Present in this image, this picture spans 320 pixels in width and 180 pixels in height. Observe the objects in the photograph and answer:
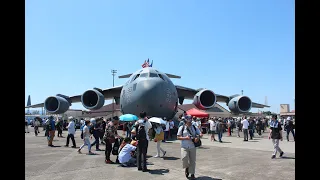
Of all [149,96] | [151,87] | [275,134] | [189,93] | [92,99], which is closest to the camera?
[275,134]

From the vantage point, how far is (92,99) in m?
23.9

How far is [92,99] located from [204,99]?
968 cm

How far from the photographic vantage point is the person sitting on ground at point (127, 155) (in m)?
8.82

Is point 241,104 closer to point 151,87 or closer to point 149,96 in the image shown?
point 151,87

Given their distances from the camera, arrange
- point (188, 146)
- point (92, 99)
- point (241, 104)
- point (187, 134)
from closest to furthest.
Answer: point (188, 146) → point (187, 134) → point (92, 99) → point (241, 104)

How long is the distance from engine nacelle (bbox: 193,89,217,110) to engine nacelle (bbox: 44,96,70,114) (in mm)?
11900

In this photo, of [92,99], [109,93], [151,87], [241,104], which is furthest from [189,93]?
[151,87]

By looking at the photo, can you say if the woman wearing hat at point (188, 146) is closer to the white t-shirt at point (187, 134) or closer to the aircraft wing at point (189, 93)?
the white t-shirt at point (187, 134)

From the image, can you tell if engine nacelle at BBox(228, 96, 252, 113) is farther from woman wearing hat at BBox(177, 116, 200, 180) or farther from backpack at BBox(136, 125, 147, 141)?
woman wearing hat at BBox(177, 116, 200, 180)
